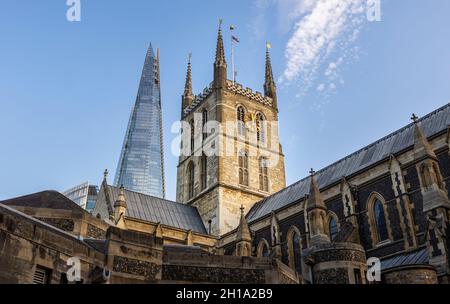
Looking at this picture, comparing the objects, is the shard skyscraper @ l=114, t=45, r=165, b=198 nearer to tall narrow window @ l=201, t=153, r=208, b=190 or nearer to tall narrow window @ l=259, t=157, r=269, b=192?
tall narrow window @ l=201, t=153, r=208, b=190

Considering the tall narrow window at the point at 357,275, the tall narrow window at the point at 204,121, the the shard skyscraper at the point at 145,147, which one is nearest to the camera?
the tall narrow window at the point at 357,275

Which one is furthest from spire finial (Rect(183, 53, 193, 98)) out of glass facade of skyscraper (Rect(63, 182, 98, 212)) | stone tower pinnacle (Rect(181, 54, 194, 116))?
glass facade of skyscraper (Rect(63, 182, 98, 212))

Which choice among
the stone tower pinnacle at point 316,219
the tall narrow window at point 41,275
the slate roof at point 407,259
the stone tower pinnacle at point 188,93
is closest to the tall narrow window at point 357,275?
the slate roof at point 407,259

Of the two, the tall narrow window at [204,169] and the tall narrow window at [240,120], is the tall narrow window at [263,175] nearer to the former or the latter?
the tall narrow window at [240,120]

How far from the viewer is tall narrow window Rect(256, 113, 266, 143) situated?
4772cm

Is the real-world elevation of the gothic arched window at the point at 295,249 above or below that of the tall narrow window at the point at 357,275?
above

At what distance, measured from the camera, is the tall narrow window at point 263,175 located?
149 ft

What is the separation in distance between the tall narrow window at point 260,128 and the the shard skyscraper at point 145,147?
109820 millimetres
